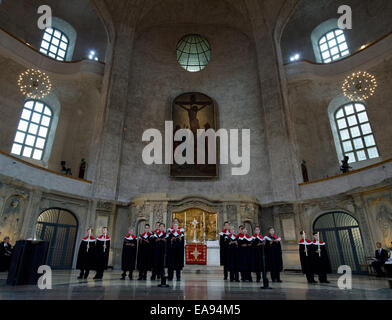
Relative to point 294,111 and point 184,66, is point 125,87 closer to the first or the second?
point 184,66

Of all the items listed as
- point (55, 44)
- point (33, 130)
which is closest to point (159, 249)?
point (33, 130)

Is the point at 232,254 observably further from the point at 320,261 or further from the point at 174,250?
the point at 320,261

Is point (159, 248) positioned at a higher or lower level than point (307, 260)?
higher

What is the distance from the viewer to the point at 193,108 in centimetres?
1870

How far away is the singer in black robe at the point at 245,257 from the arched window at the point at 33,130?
47.6ft

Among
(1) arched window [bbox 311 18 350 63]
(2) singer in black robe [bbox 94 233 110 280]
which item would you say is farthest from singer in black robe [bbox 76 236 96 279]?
(1) arched window [bbox 311 18 350 63]

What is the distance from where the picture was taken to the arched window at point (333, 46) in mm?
18828

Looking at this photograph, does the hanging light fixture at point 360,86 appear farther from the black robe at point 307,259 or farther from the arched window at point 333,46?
the black robe at point 307,259

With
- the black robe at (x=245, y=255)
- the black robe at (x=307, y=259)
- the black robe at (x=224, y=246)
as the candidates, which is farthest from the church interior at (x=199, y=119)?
the black robe at (x=307, y=259)

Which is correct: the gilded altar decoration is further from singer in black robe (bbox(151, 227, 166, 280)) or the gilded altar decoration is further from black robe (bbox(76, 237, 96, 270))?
singer in black robe (bbox(151, 227, 166, 280))

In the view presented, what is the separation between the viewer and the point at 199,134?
59.5 feet

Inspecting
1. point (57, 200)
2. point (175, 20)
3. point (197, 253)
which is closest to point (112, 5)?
point (175, 20)

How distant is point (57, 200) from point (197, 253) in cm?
734

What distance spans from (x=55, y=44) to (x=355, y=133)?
69.9 ft
